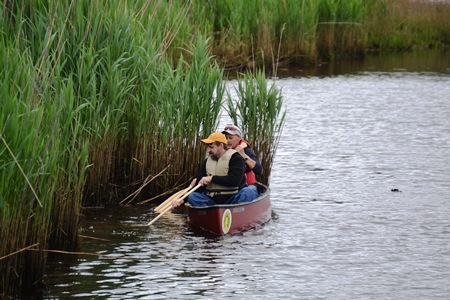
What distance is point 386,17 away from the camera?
31.8 meters

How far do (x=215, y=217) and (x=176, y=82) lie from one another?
2324mm

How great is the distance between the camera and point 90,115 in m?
12.4

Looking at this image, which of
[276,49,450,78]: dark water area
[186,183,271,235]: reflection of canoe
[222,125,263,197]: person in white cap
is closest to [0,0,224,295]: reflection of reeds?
[222,125,263,197]: person in white cap

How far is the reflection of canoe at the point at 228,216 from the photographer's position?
12094 millimetres

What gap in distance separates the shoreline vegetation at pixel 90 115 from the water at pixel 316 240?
594 mm

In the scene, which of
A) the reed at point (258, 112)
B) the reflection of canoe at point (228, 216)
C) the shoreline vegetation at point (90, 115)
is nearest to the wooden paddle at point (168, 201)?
the reflection of canoe at point (228, 216)

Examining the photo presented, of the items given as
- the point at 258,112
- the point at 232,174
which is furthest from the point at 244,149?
the point at 258,112

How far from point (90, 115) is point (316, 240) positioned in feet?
10.3

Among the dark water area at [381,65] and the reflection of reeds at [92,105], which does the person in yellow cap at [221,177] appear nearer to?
the reflection of reeds at [92,105]

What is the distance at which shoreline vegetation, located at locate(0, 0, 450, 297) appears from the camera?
909 cm

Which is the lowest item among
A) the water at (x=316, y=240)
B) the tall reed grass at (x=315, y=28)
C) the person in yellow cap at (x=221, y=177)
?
the water at (x=316, y=240)

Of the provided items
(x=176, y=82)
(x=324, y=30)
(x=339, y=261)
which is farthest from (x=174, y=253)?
(x=324, y=30)

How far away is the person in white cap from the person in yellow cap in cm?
48

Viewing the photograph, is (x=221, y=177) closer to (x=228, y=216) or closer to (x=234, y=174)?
(x=234, y=174)
